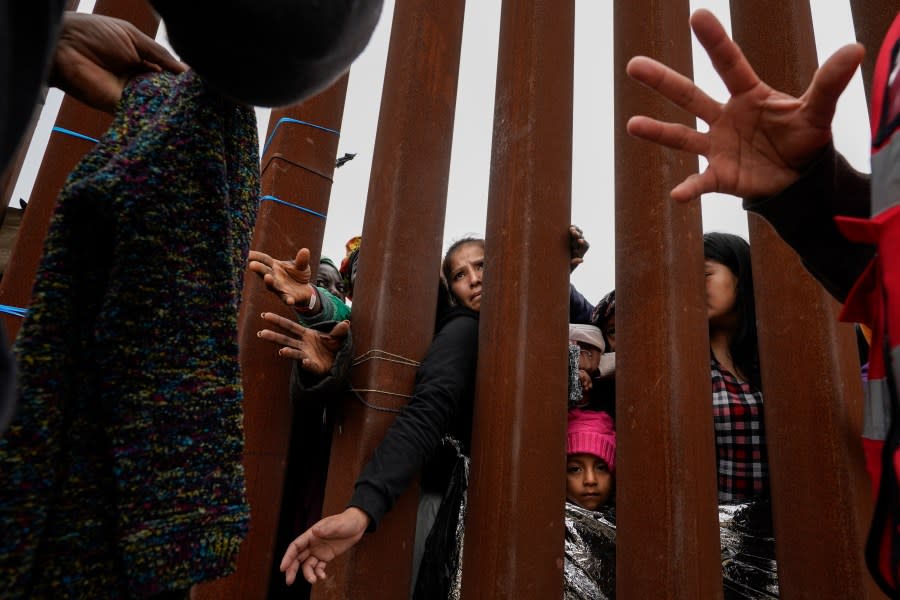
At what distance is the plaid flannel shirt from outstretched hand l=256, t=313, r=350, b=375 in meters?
1.21

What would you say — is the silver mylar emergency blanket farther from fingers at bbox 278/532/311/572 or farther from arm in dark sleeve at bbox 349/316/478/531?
fingers at bbox 278/532/311/572

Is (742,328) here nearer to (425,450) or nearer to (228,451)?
(425,450)

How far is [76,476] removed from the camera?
1.88 ft

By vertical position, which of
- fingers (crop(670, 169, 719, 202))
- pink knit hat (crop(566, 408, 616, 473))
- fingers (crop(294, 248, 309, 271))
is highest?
fingers (crop(294, 248, 309, 271))

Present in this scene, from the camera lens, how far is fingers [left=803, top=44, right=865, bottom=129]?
695 millimetres

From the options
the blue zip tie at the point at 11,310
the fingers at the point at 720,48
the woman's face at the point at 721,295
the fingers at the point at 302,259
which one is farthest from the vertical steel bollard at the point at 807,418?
the blue zip tie at the point at 11,310

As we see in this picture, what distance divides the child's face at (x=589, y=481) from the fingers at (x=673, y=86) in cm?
140

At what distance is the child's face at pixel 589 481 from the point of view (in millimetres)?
1977

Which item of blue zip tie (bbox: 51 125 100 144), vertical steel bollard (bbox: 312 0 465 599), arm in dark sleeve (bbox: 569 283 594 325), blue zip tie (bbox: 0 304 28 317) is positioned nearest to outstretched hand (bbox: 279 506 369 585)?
vertical steel bollard (bbox: 312 0 465 599)

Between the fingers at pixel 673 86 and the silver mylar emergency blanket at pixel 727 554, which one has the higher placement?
the fingers at pixel 673 86

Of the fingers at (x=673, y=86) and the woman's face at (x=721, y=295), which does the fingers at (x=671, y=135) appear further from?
the woman's face at (x=721, y=295)

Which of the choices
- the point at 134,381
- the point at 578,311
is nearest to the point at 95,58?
the point at 134,381

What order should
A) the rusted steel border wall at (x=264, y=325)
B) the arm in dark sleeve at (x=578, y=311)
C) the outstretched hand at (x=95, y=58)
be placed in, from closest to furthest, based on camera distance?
1. the outstretched hand at (x=95, y=58)
2. the rusted steel border wall at (x=264, y=325)
3. the arm in dark sleeve at (x=578, y=311)

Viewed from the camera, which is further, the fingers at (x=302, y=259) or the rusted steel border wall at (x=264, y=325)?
the rusted steel border wall at (x=264, y=325)
